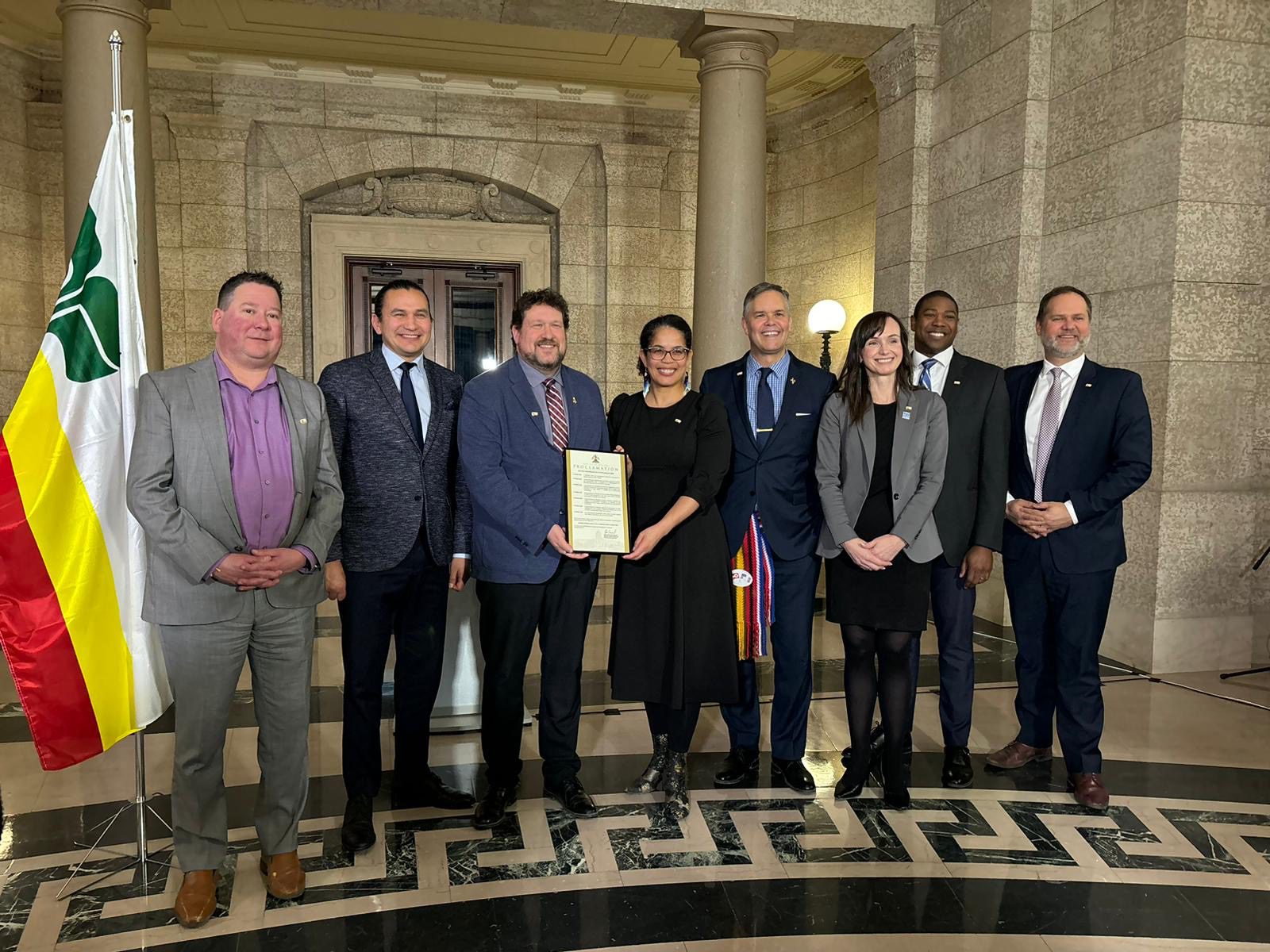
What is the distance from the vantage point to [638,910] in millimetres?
2766

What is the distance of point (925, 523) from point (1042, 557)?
0.63 m

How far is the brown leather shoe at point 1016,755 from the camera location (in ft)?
12.6

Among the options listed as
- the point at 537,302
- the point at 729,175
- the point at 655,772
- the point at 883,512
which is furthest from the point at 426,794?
the point at 729,175

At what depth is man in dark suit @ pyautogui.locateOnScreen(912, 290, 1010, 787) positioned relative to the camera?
12.0ft

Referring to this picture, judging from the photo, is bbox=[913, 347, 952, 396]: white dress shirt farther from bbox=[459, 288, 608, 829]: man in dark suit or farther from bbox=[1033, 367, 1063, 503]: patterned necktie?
bbox=[459, 288, 608, 829]: man in dark suit

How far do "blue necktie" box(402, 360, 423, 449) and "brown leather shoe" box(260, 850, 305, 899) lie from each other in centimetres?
138

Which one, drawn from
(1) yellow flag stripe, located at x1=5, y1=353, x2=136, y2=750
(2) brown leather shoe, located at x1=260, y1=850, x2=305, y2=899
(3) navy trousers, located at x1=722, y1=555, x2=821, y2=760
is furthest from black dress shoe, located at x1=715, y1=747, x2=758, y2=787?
(1) yellow flag stripe, located at x1=5, y1=353, x2=136, y2=750

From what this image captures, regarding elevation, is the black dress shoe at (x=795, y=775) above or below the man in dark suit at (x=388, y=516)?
below

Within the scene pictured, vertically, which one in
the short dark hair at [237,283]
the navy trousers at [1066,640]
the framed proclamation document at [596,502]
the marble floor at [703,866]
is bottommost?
the marble floor at [703,866]

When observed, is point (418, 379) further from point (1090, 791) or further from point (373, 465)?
point (1090, 791)

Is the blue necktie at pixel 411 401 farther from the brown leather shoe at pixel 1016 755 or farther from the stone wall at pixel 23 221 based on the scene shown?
the stone wall at pixel 23 221

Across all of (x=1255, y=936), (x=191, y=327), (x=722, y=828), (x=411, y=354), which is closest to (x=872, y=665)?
(x=722, y=828)

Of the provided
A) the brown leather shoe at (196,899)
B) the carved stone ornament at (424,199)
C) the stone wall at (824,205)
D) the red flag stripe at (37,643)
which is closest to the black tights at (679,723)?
the brown leather shoe at (196,899)

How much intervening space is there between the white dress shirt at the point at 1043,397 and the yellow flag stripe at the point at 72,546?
325cm
